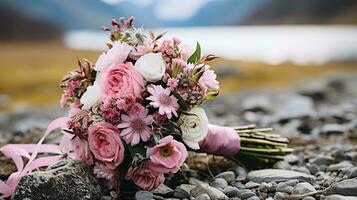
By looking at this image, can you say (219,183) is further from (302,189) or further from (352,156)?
(352,156)

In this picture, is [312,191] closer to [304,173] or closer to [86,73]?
[304,173]

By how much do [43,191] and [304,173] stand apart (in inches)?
55.1

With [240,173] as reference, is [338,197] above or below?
below

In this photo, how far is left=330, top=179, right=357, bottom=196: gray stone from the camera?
2.87 meters

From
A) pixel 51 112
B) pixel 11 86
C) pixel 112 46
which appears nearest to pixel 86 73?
pixel 112 46

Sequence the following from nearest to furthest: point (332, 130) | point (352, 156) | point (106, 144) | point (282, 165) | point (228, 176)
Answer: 1. point (106, 144)
2. point (228, 176)
3. point (282, 165)
4. point (352, 156)
5. point (332, 130)

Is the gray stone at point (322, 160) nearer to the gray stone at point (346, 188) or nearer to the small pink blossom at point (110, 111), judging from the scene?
the gray stone at point (346, 188)

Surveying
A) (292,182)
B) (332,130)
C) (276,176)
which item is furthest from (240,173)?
(332,130)

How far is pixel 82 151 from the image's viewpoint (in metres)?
3.08

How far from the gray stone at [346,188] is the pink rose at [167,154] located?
688mm

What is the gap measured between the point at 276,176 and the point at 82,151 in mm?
959

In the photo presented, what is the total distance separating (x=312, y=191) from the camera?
2.97 metres

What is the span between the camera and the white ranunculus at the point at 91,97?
2984mm

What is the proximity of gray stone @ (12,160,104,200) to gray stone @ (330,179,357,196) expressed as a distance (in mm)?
1066
